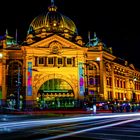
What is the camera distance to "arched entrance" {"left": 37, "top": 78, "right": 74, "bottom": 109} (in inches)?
2997

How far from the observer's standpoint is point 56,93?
3014 inches

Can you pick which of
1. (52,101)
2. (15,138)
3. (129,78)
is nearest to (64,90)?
(52,101)

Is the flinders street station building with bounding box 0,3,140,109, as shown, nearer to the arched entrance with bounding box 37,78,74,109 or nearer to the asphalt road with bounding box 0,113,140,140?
the arched entrance with bounding box 37,78,74,109

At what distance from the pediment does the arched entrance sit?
28.5ft

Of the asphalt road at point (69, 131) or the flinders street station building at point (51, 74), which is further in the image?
the flinders street station building at point (51, 74)

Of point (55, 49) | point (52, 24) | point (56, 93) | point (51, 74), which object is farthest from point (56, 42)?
point (52, 24)

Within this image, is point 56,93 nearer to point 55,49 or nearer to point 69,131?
point 55,49

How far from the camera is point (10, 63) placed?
78.1m

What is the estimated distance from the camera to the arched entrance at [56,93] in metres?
76.1

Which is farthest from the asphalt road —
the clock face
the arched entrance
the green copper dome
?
the green copper dome

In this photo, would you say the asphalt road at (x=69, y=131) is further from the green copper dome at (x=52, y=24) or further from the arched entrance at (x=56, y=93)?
the green copper dome at (x=52, y=24)

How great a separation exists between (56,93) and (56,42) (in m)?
12.7

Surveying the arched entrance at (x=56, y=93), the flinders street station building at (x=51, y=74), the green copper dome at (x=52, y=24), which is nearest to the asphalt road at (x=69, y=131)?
the flinders street station building at (x=51, y=74)

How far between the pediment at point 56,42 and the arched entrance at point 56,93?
8.68 meters
